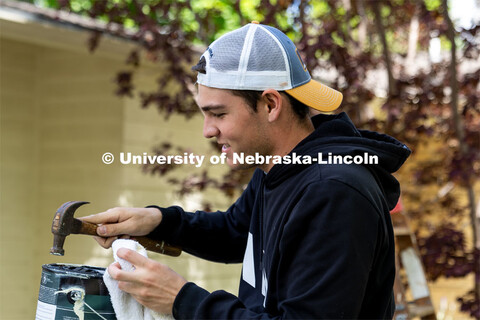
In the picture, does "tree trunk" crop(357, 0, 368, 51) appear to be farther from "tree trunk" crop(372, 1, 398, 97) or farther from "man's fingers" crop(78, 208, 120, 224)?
"man's fingers" crop(78, 208, 120, 224)

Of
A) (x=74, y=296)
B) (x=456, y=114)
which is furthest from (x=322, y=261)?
(x=456, y=114)

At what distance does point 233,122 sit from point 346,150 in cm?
34

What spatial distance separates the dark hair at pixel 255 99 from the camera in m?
1.83

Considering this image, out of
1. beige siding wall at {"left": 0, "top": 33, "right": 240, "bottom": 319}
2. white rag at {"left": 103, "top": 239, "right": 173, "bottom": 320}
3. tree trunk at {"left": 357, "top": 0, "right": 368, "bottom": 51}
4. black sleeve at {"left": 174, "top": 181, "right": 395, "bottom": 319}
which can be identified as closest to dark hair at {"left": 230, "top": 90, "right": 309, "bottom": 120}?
black sleeve at {"left": 174, "top": 181, "right": 395, "bottom": 319}

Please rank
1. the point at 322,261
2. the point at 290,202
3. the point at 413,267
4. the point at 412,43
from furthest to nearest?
the point at 412,43 < the point at 413,267 < the point at 290,202 < the point at 322,261

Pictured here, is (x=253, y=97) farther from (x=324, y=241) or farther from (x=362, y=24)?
(x=362, y=24)

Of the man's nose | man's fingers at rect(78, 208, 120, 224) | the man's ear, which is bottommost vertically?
man's fingers at rect(78, 208, 120, 224)

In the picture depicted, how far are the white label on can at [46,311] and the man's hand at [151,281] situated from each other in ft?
0.87

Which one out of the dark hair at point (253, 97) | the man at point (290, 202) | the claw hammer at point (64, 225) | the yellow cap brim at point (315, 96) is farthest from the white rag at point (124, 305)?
the yellow cap brim at point (315, 96)

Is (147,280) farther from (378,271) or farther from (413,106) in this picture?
(413,106)

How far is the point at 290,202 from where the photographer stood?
1.73 metres

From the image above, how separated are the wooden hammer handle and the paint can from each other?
16 centimetres

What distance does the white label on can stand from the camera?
1.89 metres

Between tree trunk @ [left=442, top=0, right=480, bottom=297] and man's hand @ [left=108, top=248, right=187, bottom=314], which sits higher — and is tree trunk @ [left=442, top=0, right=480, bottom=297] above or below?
above
